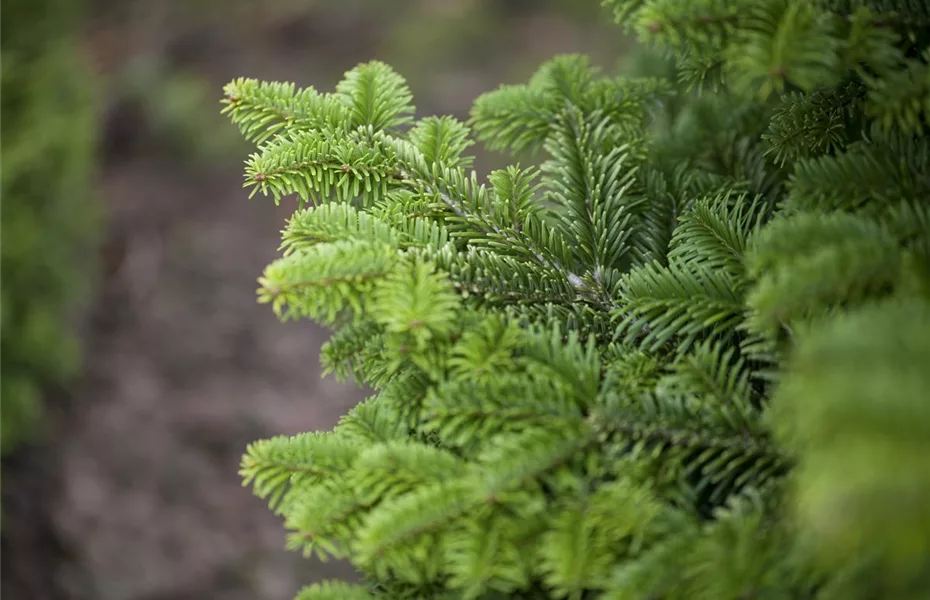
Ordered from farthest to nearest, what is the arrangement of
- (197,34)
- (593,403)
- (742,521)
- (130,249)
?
(197,34) < (130,249) < (593,403) < (742,521)

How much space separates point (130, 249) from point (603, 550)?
12.4ft

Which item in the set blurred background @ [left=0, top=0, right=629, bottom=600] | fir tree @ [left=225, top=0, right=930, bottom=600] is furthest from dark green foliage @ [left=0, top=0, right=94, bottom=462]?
fir tree @ [left=225, top=0, right=930, bottom=600]

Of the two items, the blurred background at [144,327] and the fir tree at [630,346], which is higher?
the blurred background at [144,327]

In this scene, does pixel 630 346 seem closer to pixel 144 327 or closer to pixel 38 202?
pixel 38 202

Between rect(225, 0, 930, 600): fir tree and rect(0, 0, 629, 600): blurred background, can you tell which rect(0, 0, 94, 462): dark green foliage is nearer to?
rect(0, 0, 629, 600): blurred background

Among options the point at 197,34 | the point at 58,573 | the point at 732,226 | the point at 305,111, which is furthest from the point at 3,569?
the point at 197,34

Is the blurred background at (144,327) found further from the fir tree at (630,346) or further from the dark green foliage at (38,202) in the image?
the fir tree at (630,346)

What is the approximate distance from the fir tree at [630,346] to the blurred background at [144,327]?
1360mm

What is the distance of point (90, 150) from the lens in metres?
3.32

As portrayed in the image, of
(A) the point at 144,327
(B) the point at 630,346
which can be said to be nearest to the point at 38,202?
(A) the point at 144,327

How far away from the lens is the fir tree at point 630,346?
509 mm

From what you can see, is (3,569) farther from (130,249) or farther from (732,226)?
(732,226)

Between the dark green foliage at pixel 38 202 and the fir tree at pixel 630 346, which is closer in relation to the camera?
the fir tree at pixel 630 346

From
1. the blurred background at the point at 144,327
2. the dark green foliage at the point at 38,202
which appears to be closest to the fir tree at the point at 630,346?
the blurred background at the point at 144,327
